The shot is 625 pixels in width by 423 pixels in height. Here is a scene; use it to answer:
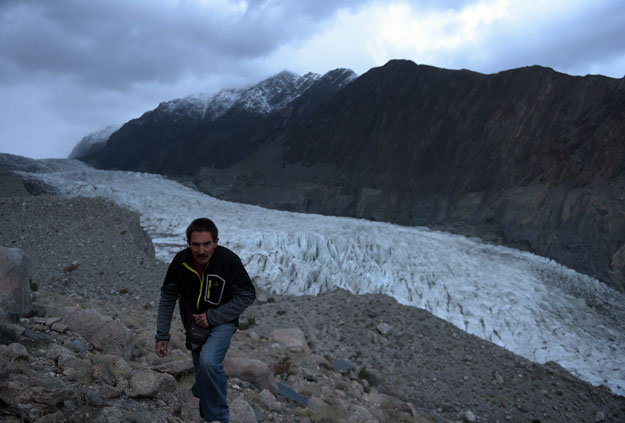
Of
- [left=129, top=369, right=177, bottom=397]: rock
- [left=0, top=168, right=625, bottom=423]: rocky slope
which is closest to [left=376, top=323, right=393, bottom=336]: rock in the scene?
[left=0, top=168, right=625, bottom=423]: rocky slope

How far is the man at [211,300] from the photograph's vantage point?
2982mm

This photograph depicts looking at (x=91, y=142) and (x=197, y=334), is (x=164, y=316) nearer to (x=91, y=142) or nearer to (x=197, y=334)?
(x=197, y=334)

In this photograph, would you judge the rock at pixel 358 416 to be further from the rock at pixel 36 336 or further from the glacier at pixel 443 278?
the glacier at pixel 443 278

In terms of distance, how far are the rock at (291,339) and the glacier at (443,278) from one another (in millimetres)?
5052

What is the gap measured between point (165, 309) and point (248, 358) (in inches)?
117

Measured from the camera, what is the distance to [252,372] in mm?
5359

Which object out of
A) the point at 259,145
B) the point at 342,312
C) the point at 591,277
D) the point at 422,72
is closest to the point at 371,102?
the point at 422,72

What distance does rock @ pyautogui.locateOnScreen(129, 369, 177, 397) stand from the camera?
138 inches

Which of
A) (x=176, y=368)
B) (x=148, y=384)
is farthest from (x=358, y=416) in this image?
(x=148, y=384)

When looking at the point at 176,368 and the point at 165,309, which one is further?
the point at 176,368

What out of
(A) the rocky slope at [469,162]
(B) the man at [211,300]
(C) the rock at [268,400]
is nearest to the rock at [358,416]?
(C) the rock at [268,400]

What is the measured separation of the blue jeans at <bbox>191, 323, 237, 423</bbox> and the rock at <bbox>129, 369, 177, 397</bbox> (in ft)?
2.38

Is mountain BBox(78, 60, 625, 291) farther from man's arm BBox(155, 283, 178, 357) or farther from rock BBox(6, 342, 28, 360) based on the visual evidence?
rock BBox(6, 342, 28, 360)

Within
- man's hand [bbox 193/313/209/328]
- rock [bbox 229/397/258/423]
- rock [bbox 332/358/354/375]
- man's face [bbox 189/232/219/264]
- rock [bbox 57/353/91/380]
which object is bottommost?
rock [bbox 332/358/354/375]
